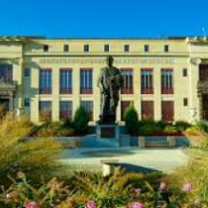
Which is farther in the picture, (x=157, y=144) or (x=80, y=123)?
(x=80, y=123)

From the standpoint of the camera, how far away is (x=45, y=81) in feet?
162

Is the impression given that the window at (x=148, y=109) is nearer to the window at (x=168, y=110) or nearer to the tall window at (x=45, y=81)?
the window at (x=168, y=110)

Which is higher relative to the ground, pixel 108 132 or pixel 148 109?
pixel 148 109

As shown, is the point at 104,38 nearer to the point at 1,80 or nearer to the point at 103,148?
the point at 1,80

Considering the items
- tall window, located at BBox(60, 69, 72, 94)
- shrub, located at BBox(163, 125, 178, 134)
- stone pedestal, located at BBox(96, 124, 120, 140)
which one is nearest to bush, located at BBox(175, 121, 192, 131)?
shrub, located at BBox(163, 125, 178, 134)

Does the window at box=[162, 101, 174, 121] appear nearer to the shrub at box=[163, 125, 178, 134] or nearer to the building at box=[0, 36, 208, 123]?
the building at box=[0, 36, 208, 123]

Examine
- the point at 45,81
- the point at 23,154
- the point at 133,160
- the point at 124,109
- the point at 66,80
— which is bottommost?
the point at 133,160

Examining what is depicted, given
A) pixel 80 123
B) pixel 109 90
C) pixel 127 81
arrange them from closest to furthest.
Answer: pixel 109 90
pixel 80 123
pixel 127 81

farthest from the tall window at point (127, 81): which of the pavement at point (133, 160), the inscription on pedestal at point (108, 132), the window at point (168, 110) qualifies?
the pavement at point (133, 160)

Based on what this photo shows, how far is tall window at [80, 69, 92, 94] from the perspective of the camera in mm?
49594

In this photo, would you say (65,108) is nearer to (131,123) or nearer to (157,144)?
(131,123)

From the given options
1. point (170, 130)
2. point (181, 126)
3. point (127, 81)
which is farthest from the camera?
point (127, 81)

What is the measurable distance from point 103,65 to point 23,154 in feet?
141

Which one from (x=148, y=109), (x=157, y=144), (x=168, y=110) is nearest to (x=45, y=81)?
(x=148, y=109)
